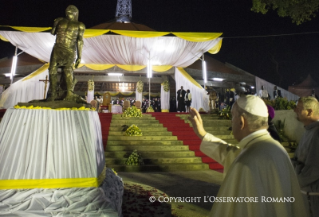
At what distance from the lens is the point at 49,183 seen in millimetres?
2574

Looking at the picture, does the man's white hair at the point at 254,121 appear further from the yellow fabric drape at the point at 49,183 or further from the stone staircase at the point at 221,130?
the stone staircase at the point at 221,130

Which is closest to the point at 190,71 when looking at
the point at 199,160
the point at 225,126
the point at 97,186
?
the point at 225,126

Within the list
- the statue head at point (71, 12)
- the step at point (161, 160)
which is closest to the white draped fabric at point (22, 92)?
the step at point (161, 160)

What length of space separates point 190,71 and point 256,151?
14.3 metres

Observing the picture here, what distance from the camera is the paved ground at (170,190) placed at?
2.99m

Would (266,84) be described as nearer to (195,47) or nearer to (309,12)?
(195,47)

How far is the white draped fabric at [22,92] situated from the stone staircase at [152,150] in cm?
602

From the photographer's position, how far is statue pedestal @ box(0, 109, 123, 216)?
2.42 meters

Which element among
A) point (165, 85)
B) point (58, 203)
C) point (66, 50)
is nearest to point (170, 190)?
point (58, 203)

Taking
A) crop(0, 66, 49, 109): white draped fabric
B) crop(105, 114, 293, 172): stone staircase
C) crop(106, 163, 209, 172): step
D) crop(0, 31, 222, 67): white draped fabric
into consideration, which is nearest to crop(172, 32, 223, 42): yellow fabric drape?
crop(0, 31, 222, 67): white draped fabric

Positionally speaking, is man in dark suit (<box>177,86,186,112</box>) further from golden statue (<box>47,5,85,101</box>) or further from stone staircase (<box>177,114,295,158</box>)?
golden statue (<box>47,5,85,101</box>)

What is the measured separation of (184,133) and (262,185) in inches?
262

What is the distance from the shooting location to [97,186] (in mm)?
2680

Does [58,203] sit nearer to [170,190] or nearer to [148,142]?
[170,190]
